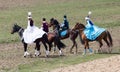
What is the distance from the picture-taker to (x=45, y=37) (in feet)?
84.4

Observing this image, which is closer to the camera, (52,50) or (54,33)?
(54,33)

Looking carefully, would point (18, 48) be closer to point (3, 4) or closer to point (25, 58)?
point (25, 58)

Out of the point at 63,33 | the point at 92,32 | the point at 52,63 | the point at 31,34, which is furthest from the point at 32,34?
the point at 92,32

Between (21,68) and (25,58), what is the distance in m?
3.34

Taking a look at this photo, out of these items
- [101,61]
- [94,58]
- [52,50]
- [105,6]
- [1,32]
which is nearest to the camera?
[101,61]

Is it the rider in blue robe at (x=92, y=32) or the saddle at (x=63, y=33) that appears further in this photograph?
the saddle at (x=63, y=33)

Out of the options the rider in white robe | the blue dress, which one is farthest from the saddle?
the rider in white robe

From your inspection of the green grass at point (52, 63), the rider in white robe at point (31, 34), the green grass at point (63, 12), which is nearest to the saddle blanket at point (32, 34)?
the rider in white robe at point (31, 34)

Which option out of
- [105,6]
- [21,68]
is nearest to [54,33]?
[21,68]

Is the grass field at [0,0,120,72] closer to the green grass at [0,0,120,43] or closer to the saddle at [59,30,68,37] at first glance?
the green grass at [0,0,120,43]

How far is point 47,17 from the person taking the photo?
43.4 meters

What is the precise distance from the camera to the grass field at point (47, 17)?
23.4m

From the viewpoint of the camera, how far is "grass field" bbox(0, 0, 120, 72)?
2338 centimetres

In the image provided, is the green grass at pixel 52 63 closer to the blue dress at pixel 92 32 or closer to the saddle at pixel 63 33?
the blue dress at pixel 92 32
